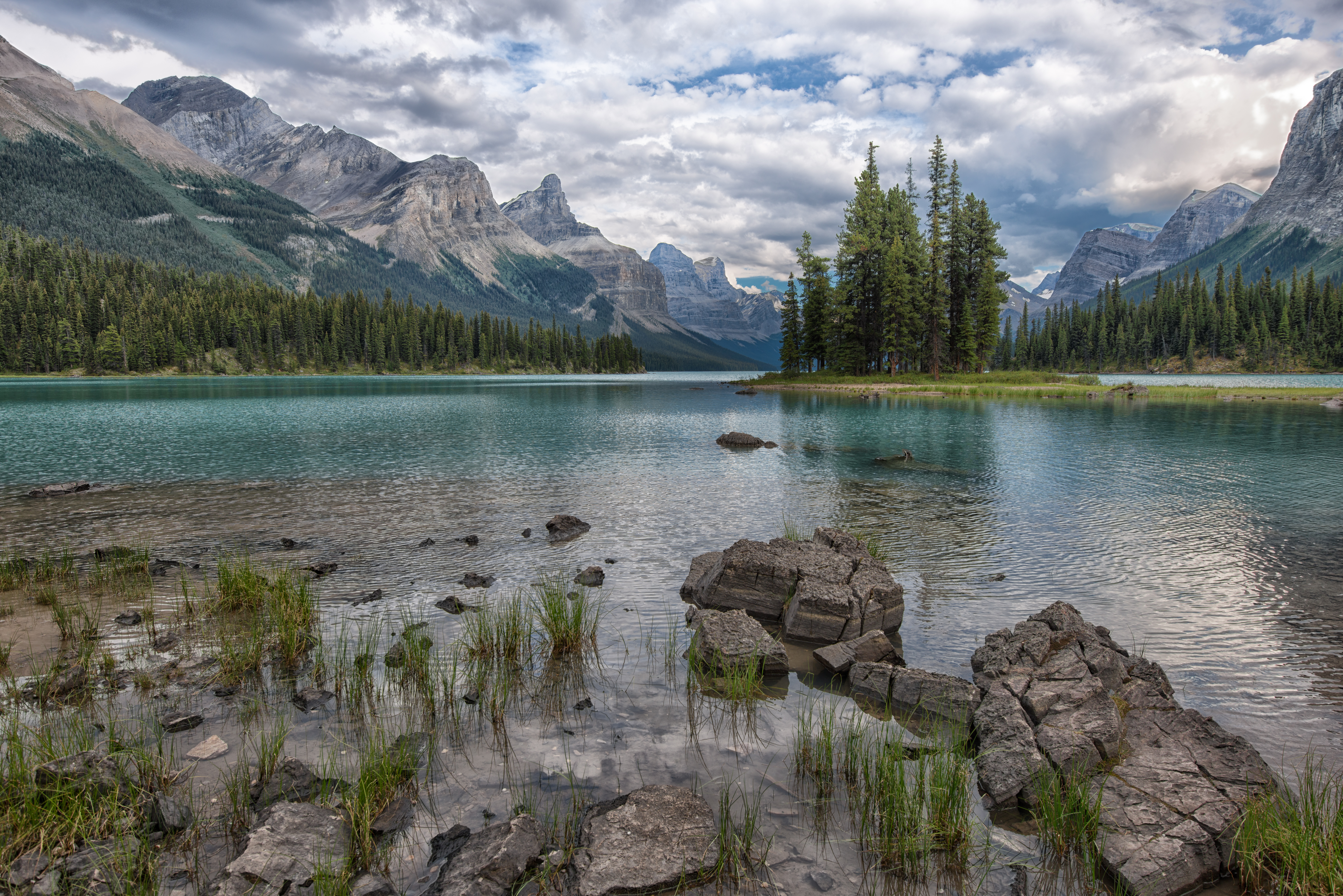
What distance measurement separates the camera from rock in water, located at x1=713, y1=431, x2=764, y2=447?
4041cm

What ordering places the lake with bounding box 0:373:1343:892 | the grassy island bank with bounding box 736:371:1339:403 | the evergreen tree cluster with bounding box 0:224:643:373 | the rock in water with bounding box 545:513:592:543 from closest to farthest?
the lake with bounding box 0:373:1343:892
the rock in water with bounding box 545:513:592:543
the grassy island bank with bounding box 736:371:1339:403
the evergreen tree cluster with bounding box 0:224:643:373

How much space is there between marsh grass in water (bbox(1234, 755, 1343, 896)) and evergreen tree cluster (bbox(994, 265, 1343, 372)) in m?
191

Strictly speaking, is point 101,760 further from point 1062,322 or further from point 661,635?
point 1062,322

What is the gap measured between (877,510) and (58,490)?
30.7 meters

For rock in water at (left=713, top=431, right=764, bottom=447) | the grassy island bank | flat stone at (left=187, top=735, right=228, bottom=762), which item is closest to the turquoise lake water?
rock in water at (left=713, top=431, right=764, bottom=447)

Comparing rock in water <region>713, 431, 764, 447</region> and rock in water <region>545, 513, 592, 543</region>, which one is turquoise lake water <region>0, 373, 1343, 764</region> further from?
rock in water <region>713, 431, 764, 447</region>

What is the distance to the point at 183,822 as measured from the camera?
6387 millimetres

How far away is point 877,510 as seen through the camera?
23297 millimetres

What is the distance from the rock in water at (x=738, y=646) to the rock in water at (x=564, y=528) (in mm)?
8971

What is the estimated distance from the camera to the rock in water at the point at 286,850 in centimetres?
557

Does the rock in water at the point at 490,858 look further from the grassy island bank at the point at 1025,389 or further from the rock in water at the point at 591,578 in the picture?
the grassy island bank at the point at 1025,389

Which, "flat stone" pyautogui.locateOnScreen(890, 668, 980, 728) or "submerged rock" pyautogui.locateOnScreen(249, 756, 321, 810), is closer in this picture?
"submerged rock" pyautogui.locateOnScreen(249, 756, 321, 810)

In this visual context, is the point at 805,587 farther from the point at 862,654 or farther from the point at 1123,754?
the point at 1123,754

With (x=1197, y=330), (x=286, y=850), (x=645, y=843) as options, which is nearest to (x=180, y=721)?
(x=286, y=850)
